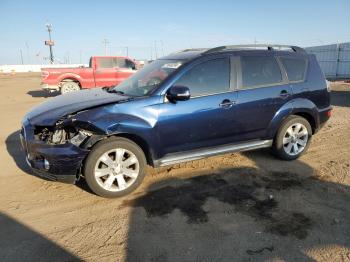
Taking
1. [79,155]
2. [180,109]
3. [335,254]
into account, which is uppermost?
[180,109]

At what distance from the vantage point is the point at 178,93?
4652 millimetres

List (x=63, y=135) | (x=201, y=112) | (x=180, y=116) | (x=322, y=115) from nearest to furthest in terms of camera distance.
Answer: (x=63, y=135) → (x=180, y=116) → (x=201, y=112) → (x=322, y=115)

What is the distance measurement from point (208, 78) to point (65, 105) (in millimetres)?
2065

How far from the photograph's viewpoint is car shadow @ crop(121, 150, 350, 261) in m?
3.42

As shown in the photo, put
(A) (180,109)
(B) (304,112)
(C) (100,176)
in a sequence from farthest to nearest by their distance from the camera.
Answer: (B) (304,112)
(A) (180,109)
(C) (100,176)

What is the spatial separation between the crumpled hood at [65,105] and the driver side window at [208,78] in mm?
919

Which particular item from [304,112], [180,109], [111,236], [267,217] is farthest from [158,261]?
[304,112]

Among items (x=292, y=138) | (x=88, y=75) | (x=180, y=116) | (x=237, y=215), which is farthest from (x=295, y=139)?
(x=88, y=75)

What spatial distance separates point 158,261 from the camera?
3.25 meters

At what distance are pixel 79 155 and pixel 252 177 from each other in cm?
256

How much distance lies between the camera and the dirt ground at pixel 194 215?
11.2 ft

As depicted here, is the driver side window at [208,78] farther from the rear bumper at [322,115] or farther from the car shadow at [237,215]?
the rear bumper at [322,115]

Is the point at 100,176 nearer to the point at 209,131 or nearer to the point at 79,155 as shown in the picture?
the point at 79,155

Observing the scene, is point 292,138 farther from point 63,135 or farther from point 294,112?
point 63,135
